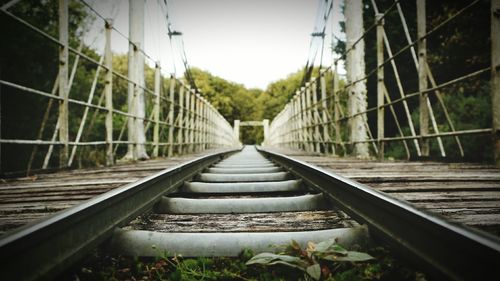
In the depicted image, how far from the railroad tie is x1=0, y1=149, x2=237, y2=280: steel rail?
0.29 ft

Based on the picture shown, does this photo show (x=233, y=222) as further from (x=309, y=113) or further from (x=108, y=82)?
(x=309, y=113)

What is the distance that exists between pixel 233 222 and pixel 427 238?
0.95 m

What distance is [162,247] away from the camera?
4.33 feet

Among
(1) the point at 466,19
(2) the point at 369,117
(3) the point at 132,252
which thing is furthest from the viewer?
(2) the point at 369,117

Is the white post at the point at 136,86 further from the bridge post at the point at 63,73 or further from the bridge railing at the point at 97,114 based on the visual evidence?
the bridge post at the point at 63,73

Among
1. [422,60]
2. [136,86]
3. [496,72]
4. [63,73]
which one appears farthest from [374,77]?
[63,73]

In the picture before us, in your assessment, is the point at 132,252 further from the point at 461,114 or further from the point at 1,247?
the point at 461,114

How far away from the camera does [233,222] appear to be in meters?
1.74

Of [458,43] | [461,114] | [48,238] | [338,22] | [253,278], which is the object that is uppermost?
[338,22]

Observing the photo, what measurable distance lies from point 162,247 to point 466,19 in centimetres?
1166

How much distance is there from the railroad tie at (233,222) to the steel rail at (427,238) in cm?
9

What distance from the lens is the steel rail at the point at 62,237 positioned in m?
0.84

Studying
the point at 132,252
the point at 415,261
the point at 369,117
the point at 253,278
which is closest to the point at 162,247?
the point at 132,252

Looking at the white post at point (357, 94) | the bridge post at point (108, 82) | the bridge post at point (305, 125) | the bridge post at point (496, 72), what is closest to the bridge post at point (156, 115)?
the bridge post at point (108, 82)
